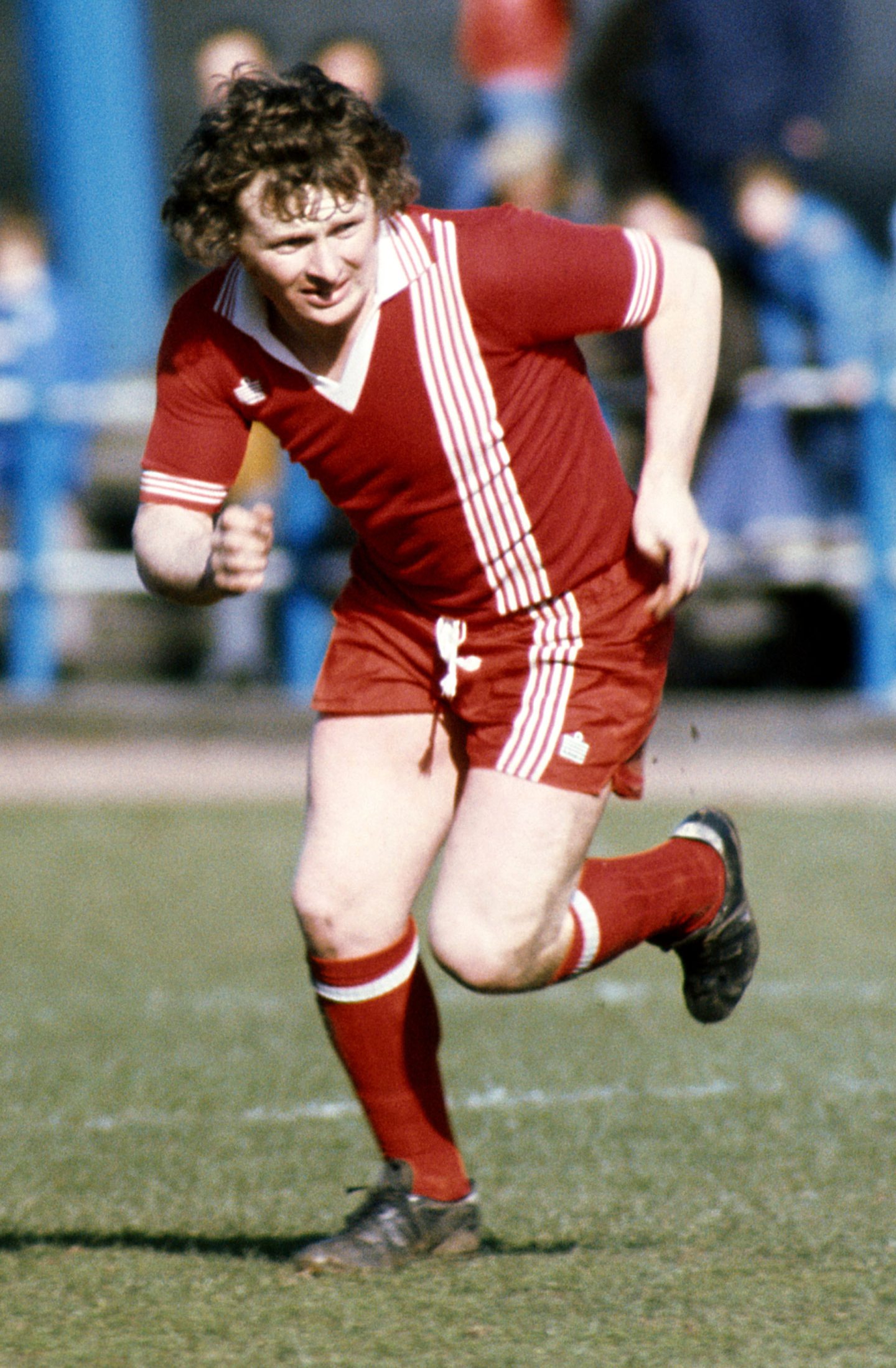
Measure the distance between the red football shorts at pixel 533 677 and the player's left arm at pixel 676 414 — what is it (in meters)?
0.09

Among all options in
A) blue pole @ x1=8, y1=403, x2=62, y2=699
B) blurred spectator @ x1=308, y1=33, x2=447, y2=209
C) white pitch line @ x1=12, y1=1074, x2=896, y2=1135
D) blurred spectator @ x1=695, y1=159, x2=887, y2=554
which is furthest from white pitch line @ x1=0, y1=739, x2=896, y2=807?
white pitch line @ x1=12, y1=1074, x2=896, y2=1135

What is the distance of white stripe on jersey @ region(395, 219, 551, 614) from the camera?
Result: 3.36 meters

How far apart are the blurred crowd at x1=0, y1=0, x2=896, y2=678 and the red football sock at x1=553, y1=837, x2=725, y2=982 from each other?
448 cm

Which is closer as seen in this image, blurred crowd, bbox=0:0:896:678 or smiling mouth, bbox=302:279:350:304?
smiling mouth, bbox=302:279:350:304

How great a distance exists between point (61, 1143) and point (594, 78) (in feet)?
21.6

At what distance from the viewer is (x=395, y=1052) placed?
3619 mm

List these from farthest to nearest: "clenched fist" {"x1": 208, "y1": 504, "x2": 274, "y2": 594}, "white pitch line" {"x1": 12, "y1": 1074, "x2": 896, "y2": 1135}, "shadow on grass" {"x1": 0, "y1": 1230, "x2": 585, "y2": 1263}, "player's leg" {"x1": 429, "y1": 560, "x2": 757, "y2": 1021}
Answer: "white pitch line" {"x1": 12, "y1": 1074, "x2": 896, "y2": 1135}
"shadow on grass" {"x1": 0, "y1": 1230, "x2": 585, "y2": 1263}
"player's leg" {"x1": 429, "y1": 560, "x2": 757, "y2": 1021}
"clenched fist" {"x1": 208, "y1": 504, "x2": 274, "y2": 594}

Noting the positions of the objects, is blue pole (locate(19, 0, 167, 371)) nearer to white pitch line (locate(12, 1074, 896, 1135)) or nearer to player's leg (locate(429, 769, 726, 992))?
white pitch line (locate(12, 1074, 896, 1135))

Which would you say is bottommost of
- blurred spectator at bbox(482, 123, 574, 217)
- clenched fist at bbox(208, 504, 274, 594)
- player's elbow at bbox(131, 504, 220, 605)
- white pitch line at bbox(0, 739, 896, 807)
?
white pitch line at bbox(0, 739, 896, 807)

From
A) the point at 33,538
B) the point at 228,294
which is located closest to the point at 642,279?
the point at 228,294

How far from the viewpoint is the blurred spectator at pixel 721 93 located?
8.55 meters

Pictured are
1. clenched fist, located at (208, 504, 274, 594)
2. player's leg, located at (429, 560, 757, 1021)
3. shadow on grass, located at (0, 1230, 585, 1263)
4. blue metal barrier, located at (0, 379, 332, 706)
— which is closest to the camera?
clenched fist, located at (208, 504, 274, 594)

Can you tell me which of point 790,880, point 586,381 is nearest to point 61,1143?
point 586,381

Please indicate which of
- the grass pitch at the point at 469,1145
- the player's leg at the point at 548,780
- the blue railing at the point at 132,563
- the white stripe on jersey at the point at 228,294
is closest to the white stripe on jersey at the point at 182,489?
the white stripe on jersey at the point at 228,294
